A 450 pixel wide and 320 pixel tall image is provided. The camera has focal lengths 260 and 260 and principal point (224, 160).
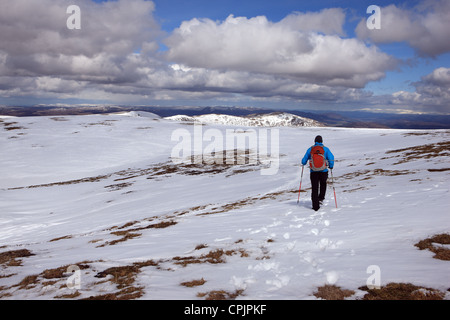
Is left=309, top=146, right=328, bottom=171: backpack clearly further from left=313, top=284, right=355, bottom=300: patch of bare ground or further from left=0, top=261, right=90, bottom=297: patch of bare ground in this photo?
left=0, top=261, right=90, bottom=297: patch of bare ground

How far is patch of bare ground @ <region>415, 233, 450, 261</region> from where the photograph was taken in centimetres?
725

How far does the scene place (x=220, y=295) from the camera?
21.3 feet

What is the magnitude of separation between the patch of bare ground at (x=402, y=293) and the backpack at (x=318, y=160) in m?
8.19

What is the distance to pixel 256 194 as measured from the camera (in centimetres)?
2397

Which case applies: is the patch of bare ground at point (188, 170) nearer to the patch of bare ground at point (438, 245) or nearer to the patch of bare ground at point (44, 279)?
the patch of bare ground at point (44, 279)

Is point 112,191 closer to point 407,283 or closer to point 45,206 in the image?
point 45,206

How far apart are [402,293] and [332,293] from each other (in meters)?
1.50

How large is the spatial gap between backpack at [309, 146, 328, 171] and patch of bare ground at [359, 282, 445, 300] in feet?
26.9

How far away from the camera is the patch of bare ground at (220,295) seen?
20.9 feet

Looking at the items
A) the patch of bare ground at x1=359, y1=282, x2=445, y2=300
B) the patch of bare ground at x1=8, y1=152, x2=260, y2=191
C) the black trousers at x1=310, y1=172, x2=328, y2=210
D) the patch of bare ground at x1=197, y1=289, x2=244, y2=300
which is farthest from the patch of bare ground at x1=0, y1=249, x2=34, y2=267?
the patch of bare ground at x1=8, y1=152, x2=260, y2=191

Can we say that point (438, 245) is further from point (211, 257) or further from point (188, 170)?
point (188, 170)

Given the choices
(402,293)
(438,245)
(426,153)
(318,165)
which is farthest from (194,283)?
(426,153)
